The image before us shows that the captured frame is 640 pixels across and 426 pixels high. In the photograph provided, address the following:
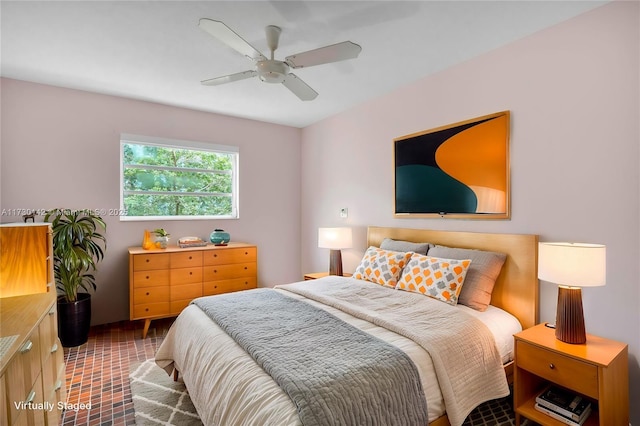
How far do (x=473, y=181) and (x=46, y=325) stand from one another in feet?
10.1

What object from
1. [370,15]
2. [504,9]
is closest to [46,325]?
[370,15]

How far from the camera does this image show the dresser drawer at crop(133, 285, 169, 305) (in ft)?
10.8

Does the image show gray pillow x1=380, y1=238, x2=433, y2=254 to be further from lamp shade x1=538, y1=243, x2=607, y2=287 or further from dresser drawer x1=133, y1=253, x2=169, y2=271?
dresser drawer x1=133, y1=253, x2=169, y2=271

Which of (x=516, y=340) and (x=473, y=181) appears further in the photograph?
(x=473, y=181)

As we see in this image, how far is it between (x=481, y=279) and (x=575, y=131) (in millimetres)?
1184

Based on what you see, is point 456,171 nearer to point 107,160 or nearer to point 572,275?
point 572,275

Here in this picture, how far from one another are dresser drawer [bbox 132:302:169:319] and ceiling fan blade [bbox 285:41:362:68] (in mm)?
2802

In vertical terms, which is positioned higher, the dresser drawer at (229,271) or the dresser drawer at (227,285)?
the dresser drawer at (229,271)

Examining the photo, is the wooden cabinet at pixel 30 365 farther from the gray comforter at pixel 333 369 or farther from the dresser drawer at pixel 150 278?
the dresser drawer at pixel 150 278

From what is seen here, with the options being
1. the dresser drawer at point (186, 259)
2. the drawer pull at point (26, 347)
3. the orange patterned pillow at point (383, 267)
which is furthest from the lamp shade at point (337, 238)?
the drawer pull at point (26, 347)

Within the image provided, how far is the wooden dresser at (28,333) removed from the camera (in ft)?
3.92

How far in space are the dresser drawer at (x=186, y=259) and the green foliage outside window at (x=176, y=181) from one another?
753mm

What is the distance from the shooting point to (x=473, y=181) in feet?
8.87

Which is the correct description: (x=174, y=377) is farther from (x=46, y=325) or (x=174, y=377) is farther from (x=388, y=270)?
(x=388, y=270)
